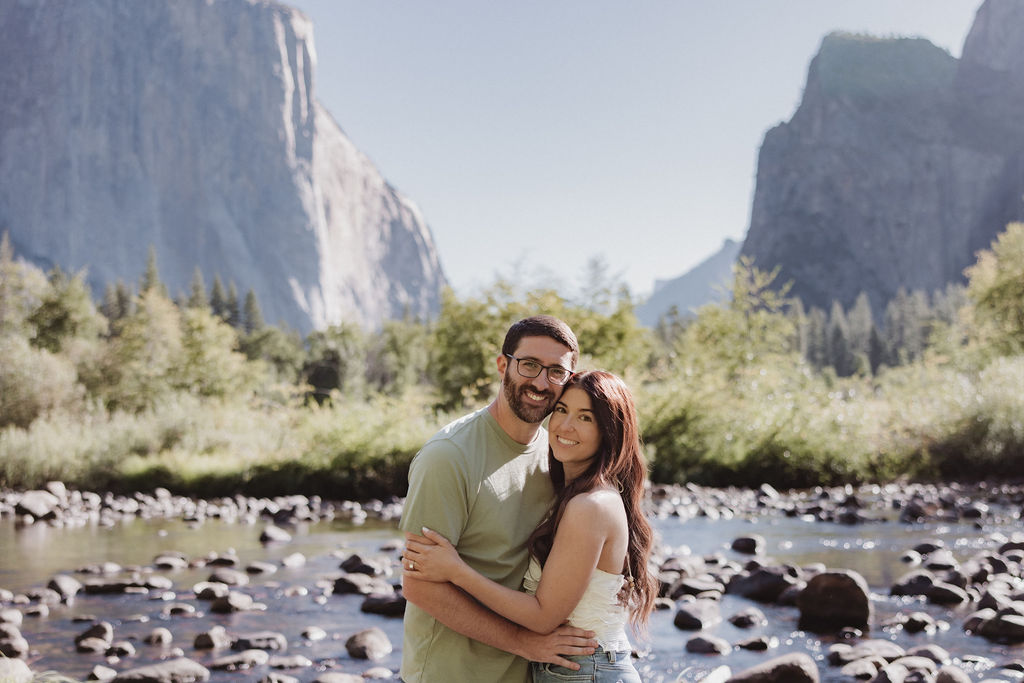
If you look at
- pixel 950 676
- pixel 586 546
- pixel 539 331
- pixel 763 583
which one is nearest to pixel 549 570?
pixel 586 546

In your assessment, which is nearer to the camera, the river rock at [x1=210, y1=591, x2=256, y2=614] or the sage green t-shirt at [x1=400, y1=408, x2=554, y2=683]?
the sage green t-shirt at [x1=400, y1=408, x2=554, y2=683]

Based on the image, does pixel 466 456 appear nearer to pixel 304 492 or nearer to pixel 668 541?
pixel 668 541

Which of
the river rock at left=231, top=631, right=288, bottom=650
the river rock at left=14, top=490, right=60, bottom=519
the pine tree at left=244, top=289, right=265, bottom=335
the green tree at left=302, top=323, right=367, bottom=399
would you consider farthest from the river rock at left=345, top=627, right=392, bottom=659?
the pine tree at left=244, top=289, right=265, bottom=335

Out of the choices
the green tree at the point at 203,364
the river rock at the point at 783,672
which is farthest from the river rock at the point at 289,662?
the green tree at the point at 203,364

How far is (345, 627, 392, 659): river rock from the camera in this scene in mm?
6879

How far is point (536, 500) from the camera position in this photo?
3.40 m

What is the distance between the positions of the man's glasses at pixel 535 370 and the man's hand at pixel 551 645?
3.23ft

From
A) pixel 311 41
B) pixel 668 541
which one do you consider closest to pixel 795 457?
pixel 668 541

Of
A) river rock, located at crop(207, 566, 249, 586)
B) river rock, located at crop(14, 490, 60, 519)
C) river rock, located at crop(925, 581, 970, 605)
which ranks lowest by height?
river rock, located at crop(14, 490, 60, 519)

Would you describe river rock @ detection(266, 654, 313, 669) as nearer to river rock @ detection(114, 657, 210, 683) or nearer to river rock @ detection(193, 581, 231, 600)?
river rock @ detection(114, 657, 210, 683)

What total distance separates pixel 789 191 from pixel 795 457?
142375mm

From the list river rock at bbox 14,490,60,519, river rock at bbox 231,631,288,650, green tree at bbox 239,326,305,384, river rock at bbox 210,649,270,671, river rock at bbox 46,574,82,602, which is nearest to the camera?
river rock at bbox 210,649,270,671

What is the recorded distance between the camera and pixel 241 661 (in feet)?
21.9

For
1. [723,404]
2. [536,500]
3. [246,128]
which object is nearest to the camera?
[536,500]
